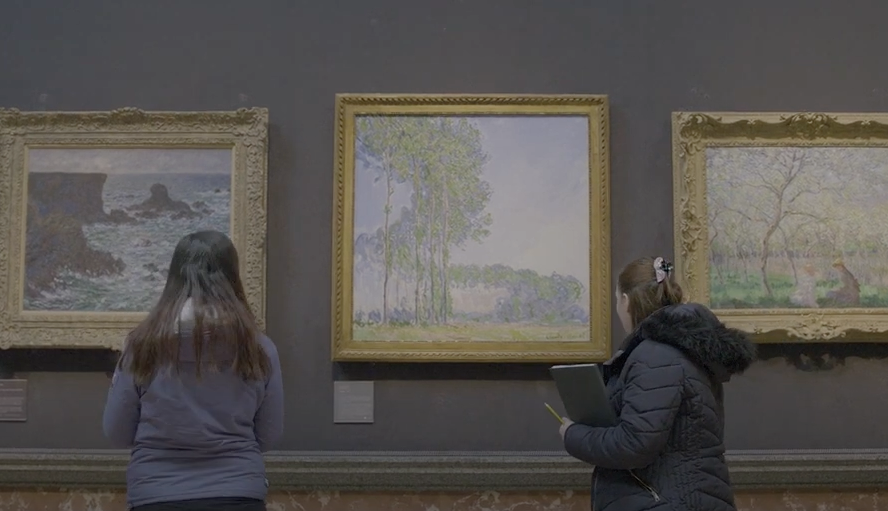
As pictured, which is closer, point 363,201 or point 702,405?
point 702,405

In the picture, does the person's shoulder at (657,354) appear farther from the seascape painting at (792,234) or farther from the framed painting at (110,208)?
the framed painting at (110,208)

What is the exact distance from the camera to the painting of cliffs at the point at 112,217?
476 centimetres

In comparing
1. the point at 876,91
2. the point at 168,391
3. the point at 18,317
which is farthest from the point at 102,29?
the point at 876,91

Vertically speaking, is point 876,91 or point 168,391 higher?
point 876,91

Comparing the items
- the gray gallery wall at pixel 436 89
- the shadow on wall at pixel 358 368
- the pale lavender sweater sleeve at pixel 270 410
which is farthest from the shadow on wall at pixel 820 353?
the pale lavender sweater sleeve at pixel 270 410

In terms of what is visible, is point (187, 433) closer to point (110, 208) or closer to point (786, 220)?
point (110, 208)

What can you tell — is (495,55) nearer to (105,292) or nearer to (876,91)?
(876,91)

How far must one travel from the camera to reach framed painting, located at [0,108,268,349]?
473 centimetres

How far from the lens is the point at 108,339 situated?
471 cm

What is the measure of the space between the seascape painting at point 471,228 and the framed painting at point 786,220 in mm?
588

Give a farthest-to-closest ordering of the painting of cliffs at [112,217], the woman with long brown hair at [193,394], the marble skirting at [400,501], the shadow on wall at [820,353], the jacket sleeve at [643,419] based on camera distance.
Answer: the shadow on wall at [820,353] → the painting of cliffs at [112,217] → the marble skirting at [400,501] → the jacket sleeve at [643,419] → the woman with long brown hair at [193,394]

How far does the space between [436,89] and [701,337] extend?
234 cm

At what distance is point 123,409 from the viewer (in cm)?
293

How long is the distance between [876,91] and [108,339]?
4.28 metres
